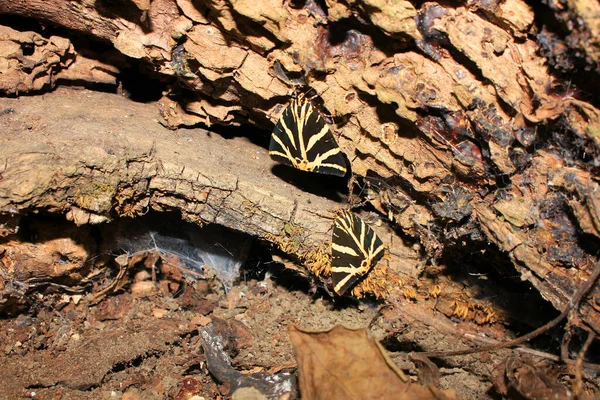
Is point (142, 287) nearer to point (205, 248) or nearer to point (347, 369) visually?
point (205, 248)

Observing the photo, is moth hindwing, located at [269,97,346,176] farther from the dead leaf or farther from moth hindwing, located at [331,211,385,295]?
the dead leaf

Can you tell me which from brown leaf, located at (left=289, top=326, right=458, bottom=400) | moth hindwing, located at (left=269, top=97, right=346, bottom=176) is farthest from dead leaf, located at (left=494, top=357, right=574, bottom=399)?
moth hindwing, located at (left=269, top=97, right=346, bottom=176)

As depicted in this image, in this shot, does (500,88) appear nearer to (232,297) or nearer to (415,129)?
(415,129)

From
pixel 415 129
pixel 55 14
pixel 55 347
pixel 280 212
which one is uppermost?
pixel 415 129

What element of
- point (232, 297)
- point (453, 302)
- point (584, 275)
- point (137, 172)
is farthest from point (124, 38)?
point (584, 275)

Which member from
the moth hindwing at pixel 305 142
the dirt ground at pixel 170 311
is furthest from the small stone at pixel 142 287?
the moth hindwing at pixel 305 142
